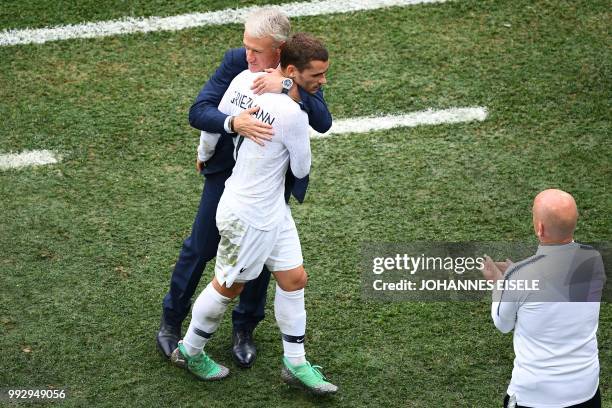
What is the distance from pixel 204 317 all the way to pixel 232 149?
0.80 meters

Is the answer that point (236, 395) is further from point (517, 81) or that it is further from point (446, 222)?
point (517, 81)

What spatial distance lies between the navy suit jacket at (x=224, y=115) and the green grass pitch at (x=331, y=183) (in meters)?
1.04

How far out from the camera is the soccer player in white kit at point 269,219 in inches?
178

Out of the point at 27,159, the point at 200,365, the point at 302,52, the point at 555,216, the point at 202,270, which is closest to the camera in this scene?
the point at 555,216

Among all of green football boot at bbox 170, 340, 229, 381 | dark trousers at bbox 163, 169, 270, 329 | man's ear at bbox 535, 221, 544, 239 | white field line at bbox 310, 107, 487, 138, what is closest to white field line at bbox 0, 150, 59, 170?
white field line at bbox 310, 107, 487, 138

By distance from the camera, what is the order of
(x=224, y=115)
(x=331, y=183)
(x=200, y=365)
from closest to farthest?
(x=224, y=115) < (x=200, y=365) < (x=331, y=183)

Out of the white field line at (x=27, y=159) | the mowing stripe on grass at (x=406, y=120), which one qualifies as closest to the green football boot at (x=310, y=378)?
the mowing stripe on grass at (x=406, y=120)

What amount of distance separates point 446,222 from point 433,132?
991mm

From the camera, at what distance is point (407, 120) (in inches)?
284

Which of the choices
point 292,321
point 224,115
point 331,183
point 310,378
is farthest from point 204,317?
point 331,183

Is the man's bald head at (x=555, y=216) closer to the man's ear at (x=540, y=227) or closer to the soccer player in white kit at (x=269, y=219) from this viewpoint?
the man's ear at (x=540, y=227)

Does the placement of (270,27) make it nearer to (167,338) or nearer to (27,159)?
Answer: (167,338)

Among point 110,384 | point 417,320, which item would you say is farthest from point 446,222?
point 110,384

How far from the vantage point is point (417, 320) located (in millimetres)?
5590
